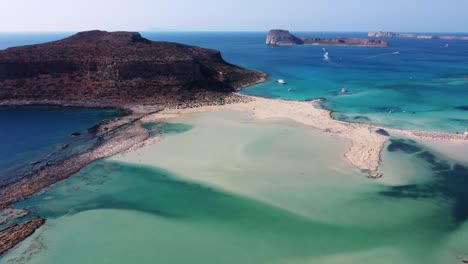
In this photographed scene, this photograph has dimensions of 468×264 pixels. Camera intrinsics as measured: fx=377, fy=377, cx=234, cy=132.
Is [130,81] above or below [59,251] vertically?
above

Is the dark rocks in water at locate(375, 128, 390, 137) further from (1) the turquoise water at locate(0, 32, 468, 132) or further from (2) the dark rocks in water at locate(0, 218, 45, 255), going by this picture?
(2) the dark rocks in water at locate(0, 218, 45, 255)

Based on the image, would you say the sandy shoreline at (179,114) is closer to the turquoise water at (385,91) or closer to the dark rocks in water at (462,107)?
the turquoise water at (385,91)

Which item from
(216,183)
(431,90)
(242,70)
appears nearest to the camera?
(216,183)

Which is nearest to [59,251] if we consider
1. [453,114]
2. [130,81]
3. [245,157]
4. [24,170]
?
[24,170]

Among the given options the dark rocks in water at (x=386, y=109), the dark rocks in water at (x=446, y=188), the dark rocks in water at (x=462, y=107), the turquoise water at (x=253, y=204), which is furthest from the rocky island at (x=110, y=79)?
the dark rocks in water at (x=462, y=107)

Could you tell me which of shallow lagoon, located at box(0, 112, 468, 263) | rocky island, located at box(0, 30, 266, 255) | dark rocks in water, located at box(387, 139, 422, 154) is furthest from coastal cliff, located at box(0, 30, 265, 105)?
dark rocks in water, located at box(387, 139, 422, 154)

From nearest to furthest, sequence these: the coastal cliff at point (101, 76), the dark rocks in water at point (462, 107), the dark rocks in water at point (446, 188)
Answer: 1. the dark rocks in water at point (446, 188)
2. the dark rocks in water at point (462, 107)
3. the coastal cliff at point (101, 76)

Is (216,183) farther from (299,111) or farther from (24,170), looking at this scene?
(299,111)
